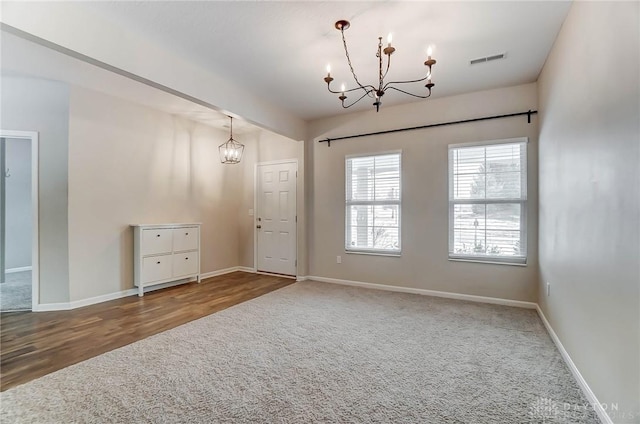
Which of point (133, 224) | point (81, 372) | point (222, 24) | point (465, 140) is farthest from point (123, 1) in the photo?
point (465, 140)

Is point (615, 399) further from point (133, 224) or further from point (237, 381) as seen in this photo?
point (133, 224)

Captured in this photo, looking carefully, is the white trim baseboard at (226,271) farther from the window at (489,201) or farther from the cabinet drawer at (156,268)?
the window at (489,201)

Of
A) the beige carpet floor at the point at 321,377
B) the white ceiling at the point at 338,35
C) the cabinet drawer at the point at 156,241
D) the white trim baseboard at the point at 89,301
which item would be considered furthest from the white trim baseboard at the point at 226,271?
the white ceiling at the point at 338,35

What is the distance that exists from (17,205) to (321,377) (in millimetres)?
7571

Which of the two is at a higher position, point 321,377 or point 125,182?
point 125,182

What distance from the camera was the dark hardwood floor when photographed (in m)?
2.38

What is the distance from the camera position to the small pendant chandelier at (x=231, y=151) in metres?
5.51

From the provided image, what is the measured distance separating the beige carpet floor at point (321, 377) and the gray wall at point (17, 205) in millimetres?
5600

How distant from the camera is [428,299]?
13.2 ft

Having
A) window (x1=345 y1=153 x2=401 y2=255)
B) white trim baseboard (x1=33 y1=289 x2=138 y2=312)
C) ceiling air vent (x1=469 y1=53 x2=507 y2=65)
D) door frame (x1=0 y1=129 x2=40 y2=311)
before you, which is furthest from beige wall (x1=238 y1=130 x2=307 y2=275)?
door frame (x1=0 y1=129 x2=40 y2=311)

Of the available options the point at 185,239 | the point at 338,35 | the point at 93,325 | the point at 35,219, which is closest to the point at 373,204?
the point at 338,35

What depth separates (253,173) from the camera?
5910 mm

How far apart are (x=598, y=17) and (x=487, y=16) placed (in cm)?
79

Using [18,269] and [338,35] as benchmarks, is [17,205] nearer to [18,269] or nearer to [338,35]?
[18,269]
